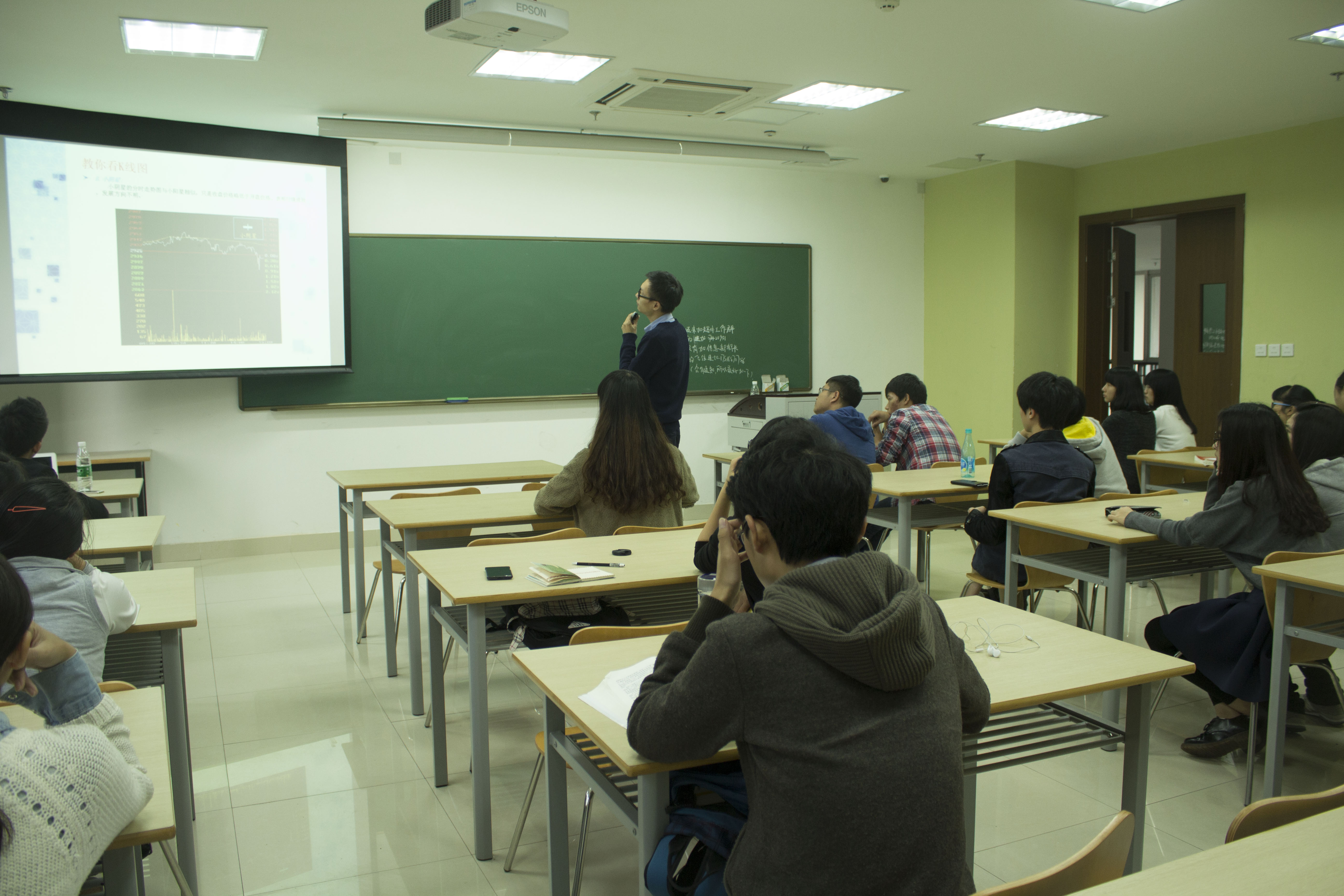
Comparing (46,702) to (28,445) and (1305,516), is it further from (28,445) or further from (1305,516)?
(1305,516)

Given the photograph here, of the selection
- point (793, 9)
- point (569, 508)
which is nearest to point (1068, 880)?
point (569, 508)

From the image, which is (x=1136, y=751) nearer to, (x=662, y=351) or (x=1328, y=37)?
(x=662, y=351)

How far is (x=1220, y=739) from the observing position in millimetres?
3025

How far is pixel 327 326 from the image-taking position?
6203 millimetres

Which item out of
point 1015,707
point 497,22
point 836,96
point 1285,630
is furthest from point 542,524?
point 836,96

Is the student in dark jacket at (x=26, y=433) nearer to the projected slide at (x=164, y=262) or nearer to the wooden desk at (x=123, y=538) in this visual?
the wooden desk at (x=123, y=538)

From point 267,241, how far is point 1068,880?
595cm

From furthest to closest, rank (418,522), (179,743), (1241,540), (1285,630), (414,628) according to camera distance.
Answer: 1. (418,522)
2. (414,628)
3. (1241,540)
4. (1285,630)
5. (179,743)

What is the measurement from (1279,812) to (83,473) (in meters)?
4.84

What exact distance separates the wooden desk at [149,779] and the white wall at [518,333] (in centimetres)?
482

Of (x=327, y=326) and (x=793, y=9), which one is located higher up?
(x=793, y=9)

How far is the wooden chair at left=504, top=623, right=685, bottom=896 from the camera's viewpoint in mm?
1725

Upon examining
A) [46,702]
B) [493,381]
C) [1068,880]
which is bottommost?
[1068,880]

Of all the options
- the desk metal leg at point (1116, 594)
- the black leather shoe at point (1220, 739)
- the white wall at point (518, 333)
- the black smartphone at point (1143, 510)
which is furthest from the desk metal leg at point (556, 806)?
the white wall at point (518, 333)
